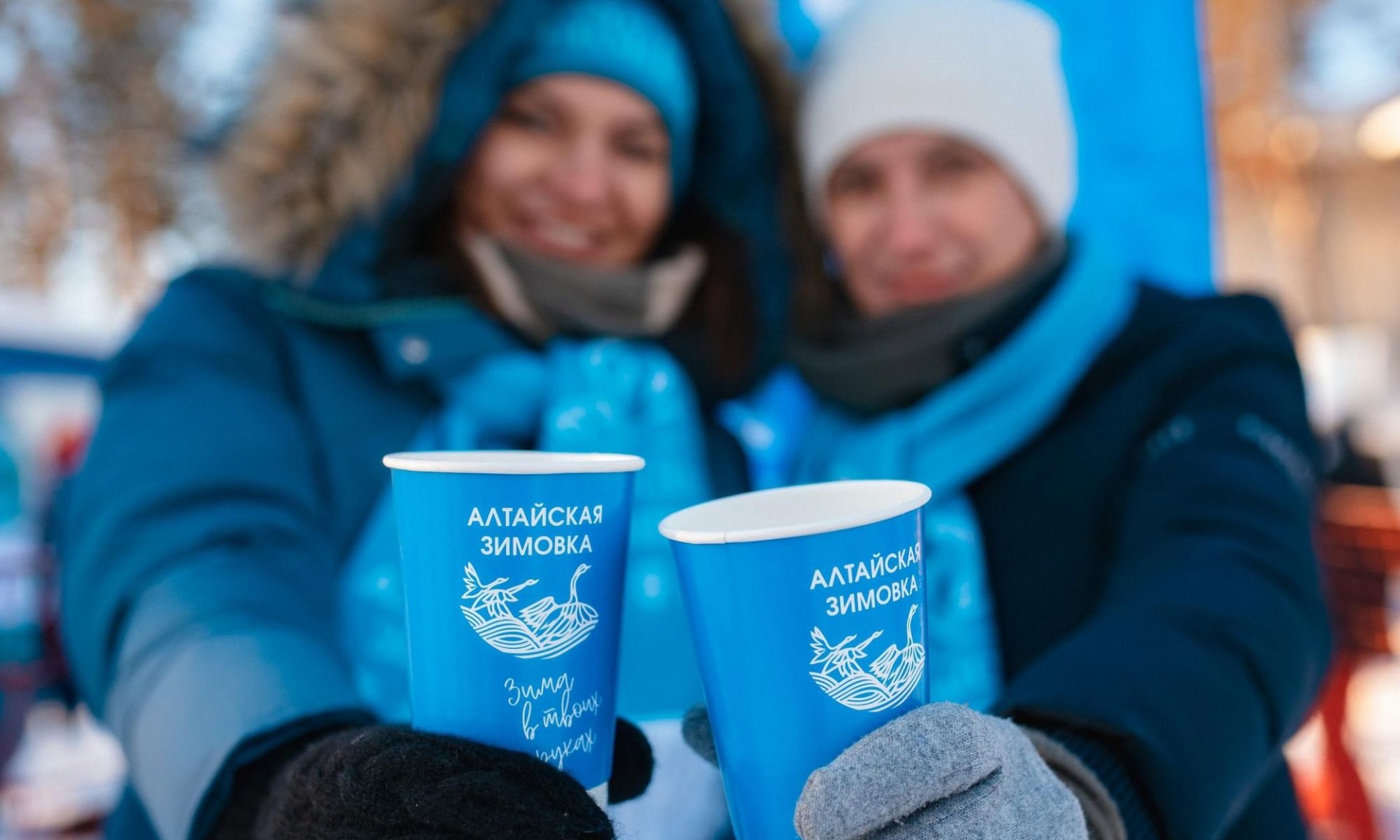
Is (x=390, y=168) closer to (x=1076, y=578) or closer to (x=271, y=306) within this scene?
(x=271, y=306)

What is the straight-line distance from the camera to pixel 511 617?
0.65 m

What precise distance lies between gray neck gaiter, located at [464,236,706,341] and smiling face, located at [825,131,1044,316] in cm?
52

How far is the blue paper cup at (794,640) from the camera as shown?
2.00ft

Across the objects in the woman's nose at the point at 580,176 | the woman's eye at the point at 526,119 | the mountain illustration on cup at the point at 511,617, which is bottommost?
the mountain illustration on cup at the point at 511,617

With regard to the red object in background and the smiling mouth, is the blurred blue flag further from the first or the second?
the smiling mouth

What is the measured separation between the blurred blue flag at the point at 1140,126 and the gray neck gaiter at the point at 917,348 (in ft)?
5.31

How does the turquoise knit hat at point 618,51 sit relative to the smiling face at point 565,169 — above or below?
above

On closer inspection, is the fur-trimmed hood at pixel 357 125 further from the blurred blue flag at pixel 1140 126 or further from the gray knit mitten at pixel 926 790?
the blurred blue flag at pixel 1140 126

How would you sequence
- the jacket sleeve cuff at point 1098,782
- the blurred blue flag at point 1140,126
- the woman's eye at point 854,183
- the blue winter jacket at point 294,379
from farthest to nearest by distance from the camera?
the blurred blue flag at point 1140,126 < the woman's eye at point 854,183 < the blue winter jacket at point 294,379 < the jacket sleeve cuff at point 1098,782

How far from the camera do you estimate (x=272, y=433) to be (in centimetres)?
125

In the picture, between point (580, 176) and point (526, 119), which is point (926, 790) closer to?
point (580, 176)

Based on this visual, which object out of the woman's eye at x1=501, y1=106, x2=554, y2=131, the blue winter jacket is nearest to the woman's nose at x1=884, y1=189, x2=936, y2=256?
the blue winter jacket

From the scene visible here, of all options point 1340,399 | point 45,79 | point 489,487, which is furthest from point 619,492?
point 45,79

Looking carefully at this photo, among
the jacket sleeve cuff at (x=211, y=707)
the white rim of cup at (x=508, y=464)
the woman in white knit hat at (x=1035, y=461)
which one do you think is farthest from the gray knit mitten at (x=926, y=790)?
the jacket sleeve cuff at (x=211, y=707)
